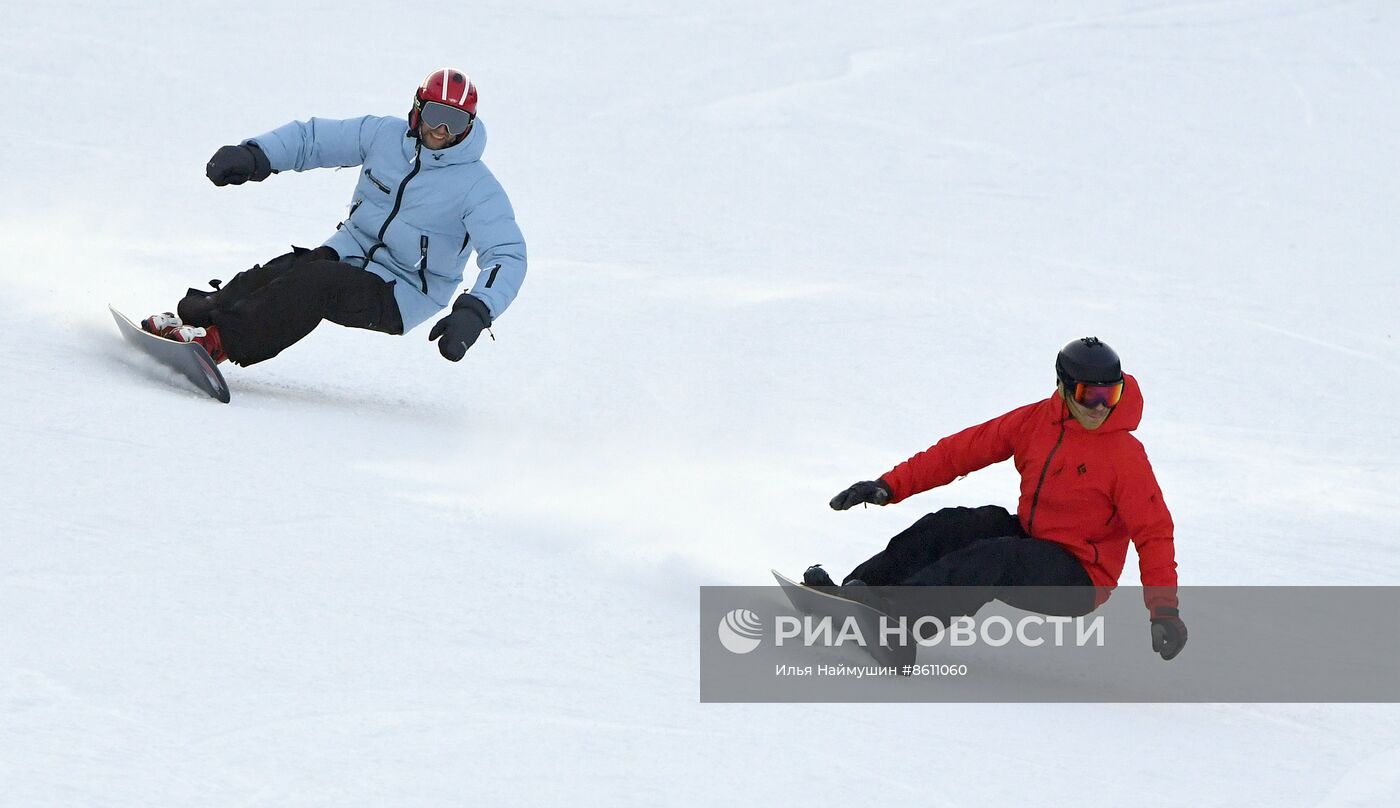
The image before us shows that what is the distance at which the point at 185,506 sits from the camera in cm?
439

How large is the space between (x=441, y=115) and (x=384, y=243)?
612 millimetres

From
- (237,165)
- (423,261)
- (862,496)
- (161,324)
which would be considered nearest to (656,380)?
(423,261)

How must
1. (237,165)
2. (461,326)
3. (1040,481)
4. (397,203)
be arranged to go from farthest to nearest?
(397,203)
(237,165)
(461,326)
(1040,481)

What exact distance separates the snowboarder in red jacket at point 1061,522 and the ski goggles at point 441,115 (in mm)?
2239

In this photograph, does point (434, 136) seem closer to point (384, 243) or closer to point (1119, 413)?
point (384, 243)

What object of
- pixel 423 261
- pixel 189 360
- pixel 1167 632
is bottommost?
pixel 1167 632

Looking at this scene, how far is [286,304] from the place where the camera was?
5859 millimetres

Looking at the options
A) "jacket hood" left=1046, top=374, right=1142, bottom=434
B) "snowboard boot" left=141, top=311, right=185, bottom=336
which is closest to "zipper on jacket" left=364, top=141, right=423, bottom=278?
"snowboard boot" left=141, top=311, right=185, bottom=336

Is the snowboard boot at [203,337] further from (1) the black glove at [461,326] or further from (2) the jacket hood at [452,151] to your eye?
(2) the jacket hood at [452,151]

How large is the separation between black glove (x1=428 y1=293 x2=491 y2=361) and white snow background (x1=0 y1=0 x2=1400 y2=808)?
379 millimetres

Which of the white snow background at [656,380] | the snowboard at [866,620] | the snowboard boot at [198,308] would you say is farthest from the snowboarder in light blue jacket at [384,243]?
the snowboard at [866,620]

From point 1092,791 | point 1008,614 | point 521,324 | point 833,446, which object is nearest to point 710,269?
point 521,324

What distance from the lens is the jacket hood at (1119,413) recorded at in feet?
14.8

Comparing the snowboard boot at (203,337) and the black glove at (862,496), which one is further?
the snowboard boot at (203,337)
